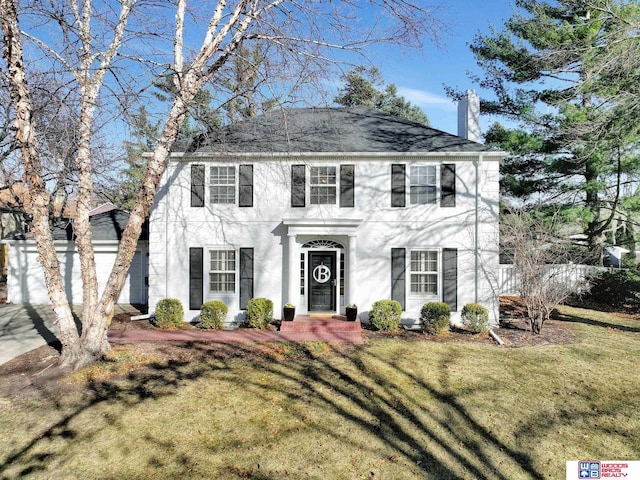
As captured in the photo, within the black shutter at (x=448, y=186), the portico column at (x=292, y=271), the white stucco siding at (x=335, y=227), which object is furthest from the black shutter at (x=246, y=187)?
the black shutter at (x=448, y=186)

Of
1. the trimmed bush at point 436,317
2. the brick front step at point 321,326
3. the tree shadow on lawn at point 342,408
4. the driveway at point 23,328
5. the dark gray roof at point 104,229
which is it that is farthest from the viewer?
the dark gray roof at point 104,229

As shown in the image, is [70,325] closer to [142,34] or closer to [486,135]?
[142,34]

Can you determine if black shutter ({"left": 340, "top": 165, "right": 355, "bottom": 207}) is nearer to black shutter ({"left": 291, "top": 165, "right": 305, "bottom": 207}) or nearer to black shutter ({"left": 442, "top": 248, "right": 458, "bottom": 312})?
black shutter ({"left": 291, "top": 165, "right": 305, "bottom": 207})

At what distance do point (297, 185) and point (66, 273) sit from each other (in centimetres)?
1024

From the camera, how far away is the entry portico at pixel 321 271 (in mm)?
10609

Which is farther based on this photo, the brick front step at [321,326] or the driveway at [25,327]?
the brick front step at [321,326]

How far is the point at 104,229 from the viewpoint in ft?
47.2

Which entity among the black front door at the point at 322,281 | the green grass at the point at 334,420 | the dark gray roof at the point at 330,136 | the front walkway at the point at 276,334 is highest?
the dark gray roof at the point at 330,136

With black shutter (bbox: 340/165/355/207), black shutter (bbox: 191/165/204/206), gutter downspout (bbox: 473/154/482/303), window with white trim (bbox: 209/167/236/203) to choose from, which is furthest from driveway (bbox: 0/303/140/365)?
gutter downspout (bbox: 473/154/482/303)

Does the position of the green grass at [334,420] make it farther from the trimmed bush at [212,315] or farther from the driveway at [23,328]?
the driveway at [23,328]

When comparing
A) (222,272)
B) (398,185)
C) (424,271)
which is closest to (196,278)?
(222,272)

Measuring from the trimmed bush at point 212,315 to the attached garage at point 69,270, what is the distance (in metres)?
5.10

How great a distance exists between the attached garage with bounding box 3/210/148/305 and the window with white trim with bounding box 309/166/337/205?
7221 mm

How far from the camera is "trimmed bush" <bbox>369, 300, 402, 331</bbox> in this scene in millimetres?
9977
